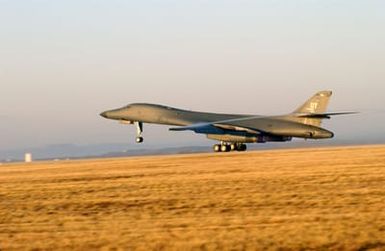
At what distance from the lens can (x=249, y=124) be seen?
226 ft

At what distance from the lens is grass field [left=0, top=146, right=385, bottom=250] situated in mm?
13805

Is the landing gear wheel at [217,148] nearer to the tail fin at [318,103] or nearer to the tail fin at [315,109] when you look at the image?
the tail fin at [315,109]

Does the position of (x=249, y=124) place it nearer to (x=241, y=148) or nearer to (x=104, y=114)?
(x=241, y=148)

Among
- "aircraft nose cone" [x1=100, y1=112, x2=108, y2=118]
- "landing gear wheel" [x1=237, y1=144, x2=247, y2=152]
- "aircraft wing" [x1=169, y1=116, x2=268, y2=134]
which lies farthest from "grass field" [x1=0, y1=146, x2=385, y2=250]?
"aircraft nose cone" [x1=100, y1=112, x2=108, y2=118]

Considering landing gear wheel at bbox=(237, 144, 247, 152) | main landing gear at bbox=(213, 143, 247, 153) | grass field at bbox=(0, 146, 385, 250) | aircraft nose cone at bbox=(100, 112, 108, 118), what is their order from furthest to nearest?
aircraft nose cone at bbox=(100, 112, 108, 118) < landing gear wheel at bbox=(237, 144, 247, 152) < main landing gear at bbox=(213, 143, 247, 153) < grass field at bbox=(0, 146, 385, 250)

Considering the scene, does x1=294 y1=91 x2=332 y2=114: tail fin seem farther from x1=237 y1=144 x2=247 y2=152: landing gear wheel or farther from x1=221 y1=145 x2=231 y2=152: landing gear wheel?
x1=221 y1=145 x2=231 y2=152: landing gear wheel

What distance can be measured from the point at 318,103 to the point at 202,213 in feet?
167

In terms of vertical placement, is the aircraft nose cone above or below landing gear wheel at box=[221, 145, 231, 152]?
above

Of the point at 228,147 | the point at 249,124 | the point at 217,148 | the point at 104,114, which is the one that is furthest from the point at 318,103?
the point at 104,114

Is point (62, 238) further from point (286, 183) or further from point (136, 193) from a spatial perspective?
point (286, 183)

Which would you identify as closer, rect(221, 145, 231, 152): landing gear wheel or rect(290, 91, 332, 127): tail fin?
rect(290, 91, 332, 127): tail fin

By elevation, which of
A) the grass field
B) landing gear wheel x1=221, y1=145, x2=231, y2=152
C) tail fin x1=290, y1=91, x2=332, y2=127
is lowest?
the grass field

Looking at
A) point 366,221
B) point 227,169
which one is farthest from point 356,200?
point 227,169

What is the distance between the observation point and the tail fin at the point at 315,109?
67.2 meters
